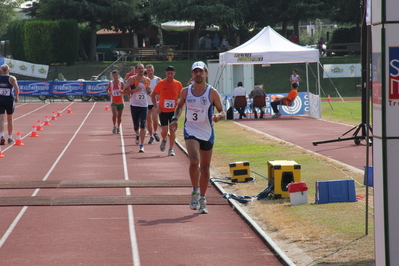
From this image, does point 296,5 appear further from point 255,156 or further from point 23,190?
point 23,190

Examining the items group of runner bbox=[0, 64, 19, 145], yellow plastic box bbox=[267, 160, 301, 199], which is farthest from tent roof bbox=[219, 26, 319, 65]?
yellow plastic box bbox=[267, 160, 301, 199]

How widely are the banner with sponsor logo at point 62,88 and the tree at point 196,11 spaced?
13.3 m

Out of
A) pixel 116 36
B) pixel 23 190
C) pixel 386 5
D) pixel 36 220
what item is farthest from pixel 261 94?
pixel 116 36

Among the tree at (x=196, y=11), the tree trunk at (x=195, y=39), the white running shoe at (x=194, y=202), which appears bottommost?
the white running shoe at (x=194, y=202)

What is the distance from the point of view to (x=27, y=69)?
154 feet

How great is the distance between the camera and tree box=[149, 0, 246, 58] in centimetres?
5144

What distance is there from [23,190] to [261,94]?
55.0ft

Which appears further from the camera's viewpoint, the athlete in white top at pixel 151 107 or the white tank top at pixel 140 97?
the athlete in white top at pixel 151 107

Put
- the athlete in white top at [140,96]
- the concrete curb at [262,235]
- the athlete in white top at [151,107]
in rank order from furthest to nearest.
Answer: the athlete in white top at [151,107]
the athlete in white top at [140,96]
the concrete curb at [262,235]

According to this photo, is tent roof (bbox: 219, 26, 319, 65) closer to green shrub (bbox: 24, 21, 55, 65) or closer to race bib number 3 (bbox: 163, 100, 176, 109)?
race bib number 3 (bbox: 163, 100, 176, 109)

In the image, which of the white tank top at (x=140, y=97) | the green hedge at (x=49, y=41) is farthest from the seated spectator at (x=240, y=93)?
the green hedge at (x=49, y=41)

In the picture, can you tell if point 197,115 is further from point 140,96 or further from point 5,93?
point 5,93

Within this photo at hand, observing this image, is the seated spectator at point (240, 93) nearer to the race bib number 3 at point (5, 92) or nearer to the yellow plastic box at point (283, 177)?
the race bib number 3 at point (5, 92)

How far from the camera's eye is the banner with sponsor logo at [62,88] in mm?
41312
